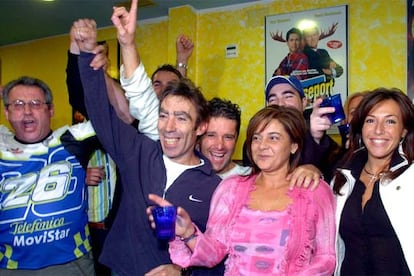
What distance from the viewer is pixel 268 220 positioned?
4.61 ft

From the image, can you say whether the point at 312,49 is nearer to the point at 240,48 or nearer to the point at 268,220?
the point at 240,48

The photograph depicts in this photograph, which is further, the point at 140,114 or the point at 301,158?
the point at 301,158

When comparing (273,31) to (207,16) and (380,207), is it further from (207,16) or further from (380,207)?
(380,207)

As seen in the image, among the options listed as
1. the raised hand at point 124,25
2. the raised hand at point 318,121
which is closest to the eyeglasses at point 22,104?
the raised hand at point 124,25

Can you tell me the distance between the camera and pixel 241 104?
4605mm

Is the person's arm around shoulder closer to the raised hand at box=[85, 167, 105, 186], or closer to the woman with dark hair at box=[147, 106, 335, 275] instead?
the woman with dark hair at box=[147, 106, 335, 275]

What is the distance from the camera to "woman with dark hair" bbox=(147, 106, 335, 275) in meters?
1.36

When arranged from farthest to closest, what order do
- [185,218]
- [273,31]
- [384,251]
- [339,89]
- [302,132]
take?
[273,31], [339,89], [302,132], [384,251], [185,218]

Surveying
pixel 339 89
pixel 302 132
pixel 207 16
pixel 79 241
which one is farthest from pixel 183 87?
pixel 207 16

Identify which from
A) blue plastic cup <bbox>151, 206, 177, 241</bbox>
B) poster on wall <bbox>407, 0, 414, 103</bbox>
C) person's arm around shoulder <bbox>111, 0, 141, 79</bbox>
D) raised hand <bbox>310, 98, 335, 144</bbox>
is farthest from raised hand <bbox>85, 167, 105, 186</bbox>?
poster on wall <bbox>407, 0, 414, 103</bbox>

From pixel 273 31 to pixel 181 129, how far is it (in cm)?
318

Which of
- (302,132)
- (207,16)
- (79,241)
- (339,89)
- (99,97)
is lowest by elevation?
(79,241)

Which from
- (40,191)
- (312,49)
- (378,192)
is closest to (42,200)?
(40,191)

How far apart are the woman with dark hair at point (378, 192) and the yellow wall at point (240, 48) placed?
2.46 m
